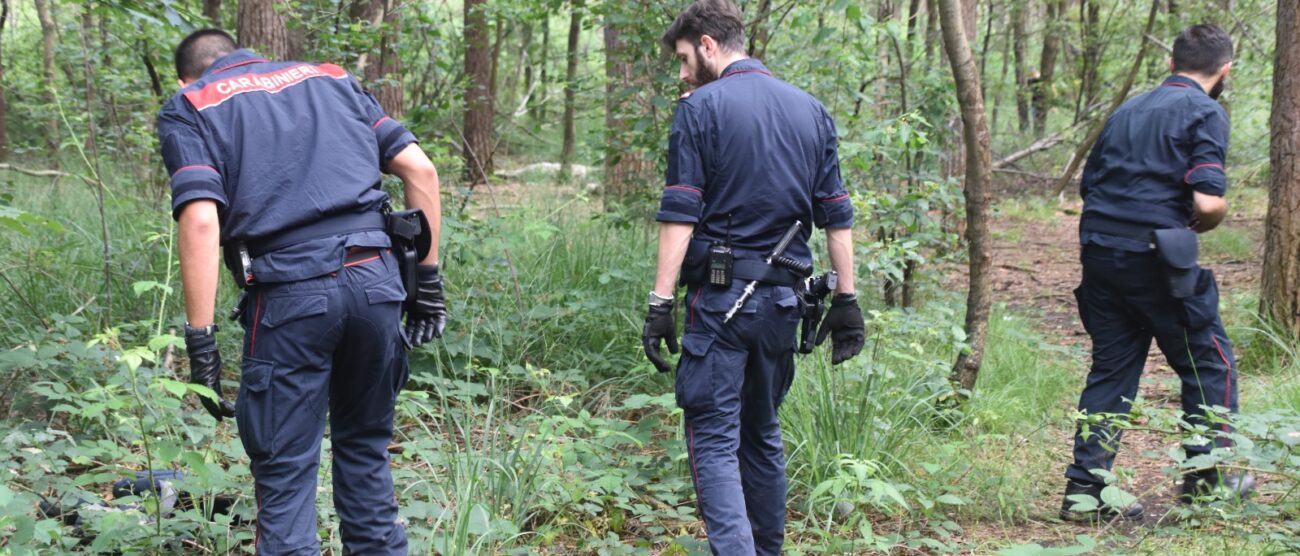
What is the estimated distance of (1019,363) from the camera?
19.1 feet

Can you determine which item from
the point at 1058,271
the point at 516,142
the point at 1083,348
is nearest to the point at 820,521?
the point at 1083,348

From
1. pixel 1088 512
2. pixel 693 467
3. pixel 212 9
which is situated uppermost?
pixel 212 9

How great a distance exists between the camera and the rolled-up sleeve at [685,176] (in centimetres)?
321

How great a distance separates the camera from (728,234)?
324 centimetres

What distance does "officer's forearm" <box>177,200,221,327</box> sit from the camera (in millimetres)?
2631

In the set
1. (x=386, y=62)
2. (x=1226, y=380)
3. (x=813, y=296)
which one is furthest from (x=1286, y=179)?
(x=386, y=62)

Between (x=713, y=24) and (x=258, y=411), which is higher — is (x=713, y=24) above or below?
above

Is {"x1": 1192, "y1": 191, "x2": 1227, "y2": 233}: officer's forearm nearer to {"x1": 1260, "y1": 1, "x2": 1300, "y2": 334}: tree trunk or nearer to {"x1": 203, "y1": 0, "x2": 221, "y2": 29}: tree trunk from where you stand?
{"x1": 1260, "y1": 1, "x2": 1300, "y2": 334}: tree trunk

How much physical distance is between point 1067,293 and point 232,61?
780 cm

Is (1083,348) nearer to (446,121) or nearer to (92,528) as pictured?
(446,121)

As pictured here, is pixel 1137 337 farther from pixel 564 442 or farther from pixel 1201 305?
pixel 564 442

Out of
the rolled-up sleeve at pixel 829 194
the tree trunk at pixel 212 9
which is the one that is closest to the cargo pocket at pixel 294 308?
the rolled-up sleeve at pixel 829 194

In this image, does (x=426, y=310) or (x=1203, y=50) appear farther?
(x=1203, y=50)

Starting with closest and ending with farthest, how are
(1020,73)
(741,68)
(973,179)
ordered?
(741,68) → (973,179) → (1020,73)
